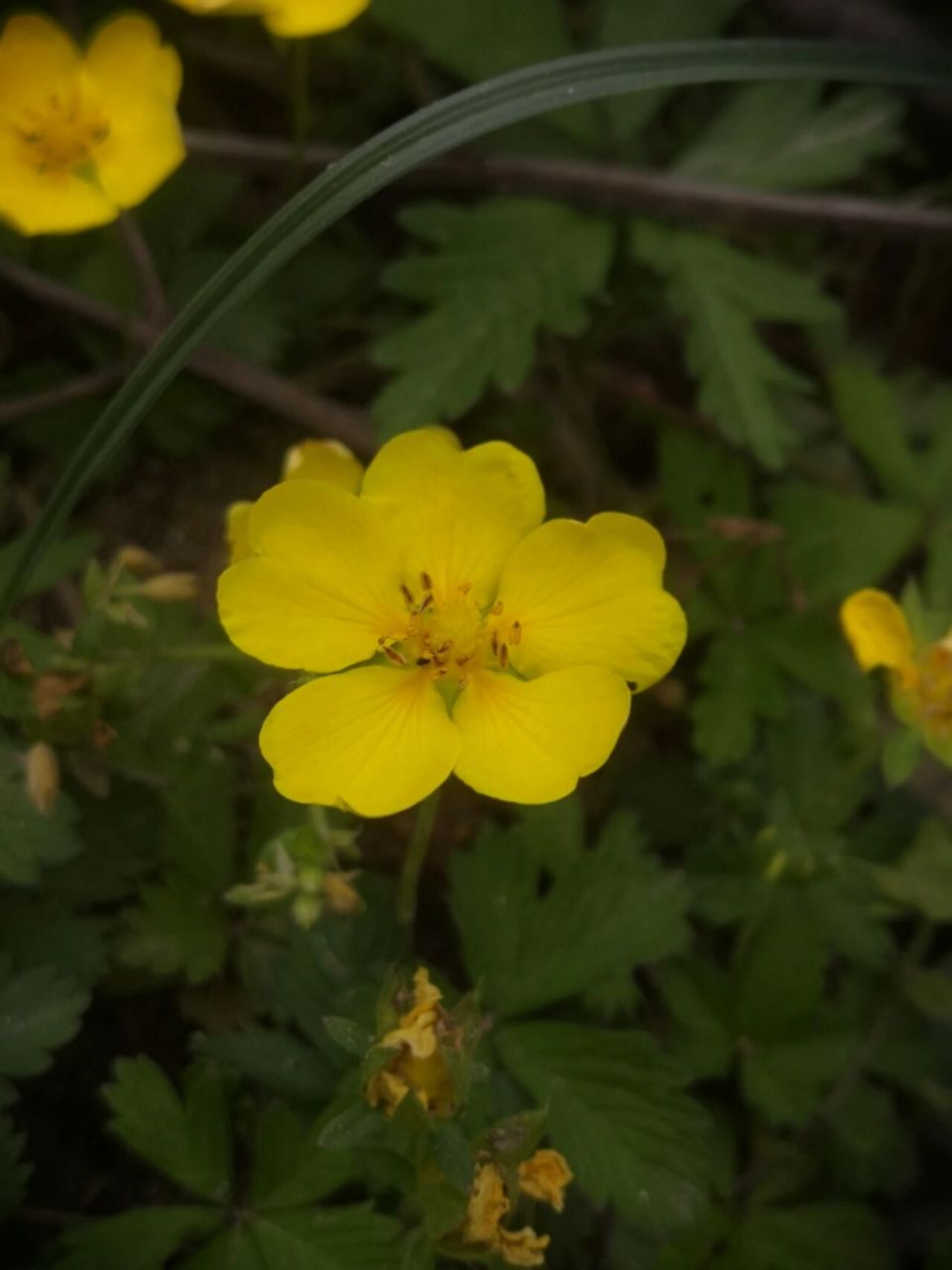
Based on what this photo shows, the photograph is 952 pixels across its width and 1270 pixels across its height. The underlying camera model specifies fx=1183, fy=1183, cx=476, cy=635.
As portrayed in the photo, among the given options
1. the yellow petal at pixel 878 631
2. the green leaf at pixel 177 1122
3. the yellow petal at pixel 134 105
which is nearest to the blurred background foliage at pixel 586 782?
the green leaf at pixel 177 1122

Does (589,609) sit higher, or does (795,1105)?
(589,609)

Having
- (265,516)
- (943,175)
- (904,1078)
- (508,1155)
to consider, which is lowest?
(508,1155)

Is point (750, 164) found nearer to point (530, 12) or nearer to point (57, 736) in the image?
point (530, 12)

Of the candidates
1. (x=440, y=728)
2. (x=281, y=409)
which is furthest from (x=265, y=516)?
(x=281, y=409)

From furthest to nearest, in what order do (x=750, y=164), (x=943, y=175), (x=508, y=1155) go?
(x=943, y=175), (x=750, y=164), (x=508, y=1155)

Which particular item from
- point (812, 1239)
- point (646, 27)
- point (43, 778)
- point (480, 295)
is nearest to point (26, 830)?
point (43, 778)

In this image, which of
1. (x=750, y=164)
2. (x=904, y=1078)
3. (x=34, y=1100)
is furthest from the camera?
(x=750, y=164)
